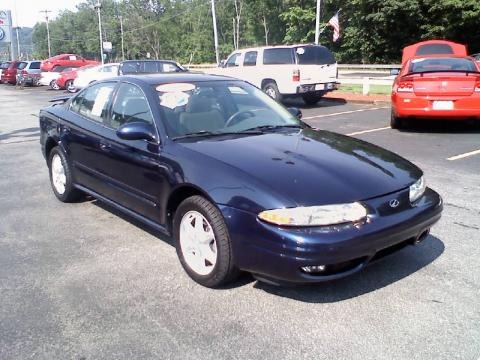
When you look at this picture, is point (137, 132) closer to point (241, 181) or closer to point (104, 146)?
point (104, 146)

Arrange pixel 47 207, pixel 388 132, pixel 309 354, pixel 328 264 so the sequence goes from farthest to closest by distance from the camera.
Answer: pixel 388 132 < pixel 47 207 < pixel 328 264 < pixel 309 354

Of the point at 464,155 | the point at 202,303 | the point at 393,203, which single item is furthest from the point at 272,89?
the point at 202,303

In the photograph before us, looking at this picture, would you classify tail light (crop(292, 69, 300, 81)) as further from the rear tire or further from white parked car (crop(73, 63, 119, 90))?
white parked car (crop(73, 63, 119, 90))

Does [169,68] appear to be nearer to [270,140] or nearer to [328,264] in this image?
[270,140]

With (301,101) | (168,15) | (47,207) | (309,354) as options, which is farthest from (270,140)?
(168,15)

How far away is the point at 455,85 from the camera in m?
8.84

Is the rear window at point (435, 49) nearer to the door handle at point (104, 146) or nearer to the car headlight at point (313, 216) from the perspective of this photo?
the door handle at point (104, 146)

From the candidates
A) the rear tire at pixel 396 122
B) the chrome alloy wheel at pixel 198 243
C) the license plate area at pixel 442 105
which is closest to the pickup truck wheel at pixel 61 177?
the chrome alloy wheel at pixel 198 243

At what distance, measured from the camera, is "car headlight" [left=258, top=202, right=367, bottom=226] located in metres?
3.03

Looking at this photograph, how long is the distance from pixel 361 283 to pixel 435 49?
640 inches

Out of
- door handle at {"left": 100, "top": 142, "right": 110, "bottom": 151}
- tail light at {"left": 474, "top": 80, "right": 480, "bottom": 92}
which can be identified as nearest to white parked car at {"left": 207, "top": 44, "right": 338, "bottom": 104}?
tail light at {"left": 474, "top": 80, "right": 480, "bottom": 92}

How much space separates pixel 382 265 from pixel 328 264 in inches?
37.9

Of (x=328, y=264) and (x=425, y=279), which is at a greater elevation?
(x=328, y=264)

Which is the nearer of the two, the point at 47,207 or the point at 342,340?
the point at 342,340
